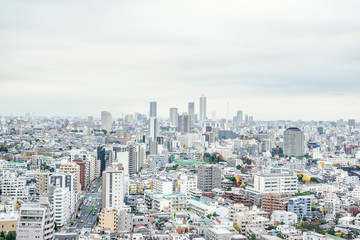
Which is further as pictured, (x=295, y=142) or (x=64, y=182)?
(x=295, y=142)

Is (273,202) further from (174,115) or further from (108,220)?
(174,115)

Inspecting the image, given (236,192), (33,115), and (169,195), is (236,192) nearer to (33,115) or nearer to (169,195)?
(169,195)

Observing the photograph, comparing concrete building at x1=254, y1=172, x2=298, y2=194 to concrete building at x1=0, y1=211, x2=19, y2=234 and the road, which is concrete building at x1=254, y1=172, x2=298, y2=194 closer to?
the road

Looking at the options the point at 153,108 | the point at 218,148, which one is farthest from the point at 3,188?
the point at 153,108

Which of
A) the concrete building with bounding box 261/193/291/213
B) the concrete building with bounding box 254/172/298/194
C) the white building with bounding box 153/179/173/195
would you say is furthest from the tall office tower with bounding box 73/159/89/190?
the concrete building with bounding box 261/193/291/213

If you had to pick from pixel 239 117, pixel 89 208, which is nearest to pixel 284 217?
pixel 89 208
